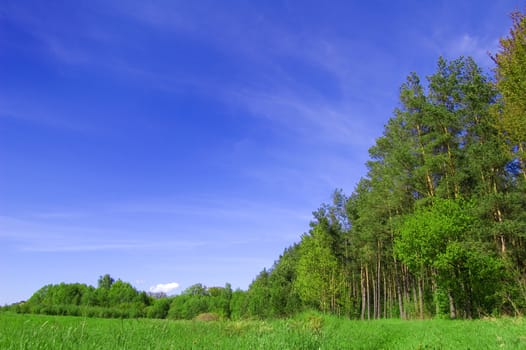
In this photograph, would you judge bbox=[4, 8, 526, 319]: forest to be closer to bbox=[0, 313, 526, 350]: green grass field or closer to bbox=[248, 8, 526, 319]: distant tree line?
bbox=[248, 8, 526, 319]: distant tree line

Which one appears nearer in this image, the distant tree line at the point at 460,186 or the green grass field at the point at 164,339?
the green grass field at the point at 164,339

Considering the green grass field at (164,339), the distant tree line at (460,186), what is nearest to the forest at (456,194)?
the distant tree line at (460,186)

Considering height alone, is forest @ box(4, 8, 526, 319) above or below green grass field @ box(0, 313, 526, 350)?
above

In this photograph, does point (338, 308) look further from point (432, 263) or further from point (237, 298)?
point (237, 298)

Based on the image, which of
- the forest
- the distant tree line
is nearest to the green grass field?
the forest

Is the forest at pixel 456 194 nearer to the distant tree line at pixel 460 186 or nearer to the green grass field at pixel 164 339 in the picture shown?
the distant tree line at pixel 460 186

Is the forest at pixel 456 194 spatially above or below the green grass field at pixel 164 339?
above

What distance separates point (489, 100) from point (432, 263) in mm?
13741

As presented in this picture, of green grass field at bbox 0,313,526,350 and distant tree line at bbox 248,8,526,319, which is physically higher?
distant tree line at bbox 248,8,526,319

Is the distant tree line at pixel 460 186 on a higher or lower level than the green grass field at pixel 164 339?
higher

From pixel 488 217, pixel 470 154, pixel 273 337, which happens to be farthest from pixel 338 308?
pixel 273 337

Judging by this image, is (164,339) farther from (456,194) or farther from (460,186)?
(460,186)

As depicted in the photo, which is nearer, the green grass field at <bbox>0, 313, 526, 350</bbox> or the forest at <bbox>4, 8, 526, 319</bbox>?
the green grass field at <bbox>0, 313, 526, 350</bbox>

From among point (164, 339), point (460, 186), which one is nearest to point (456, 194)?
point (460, 186)
